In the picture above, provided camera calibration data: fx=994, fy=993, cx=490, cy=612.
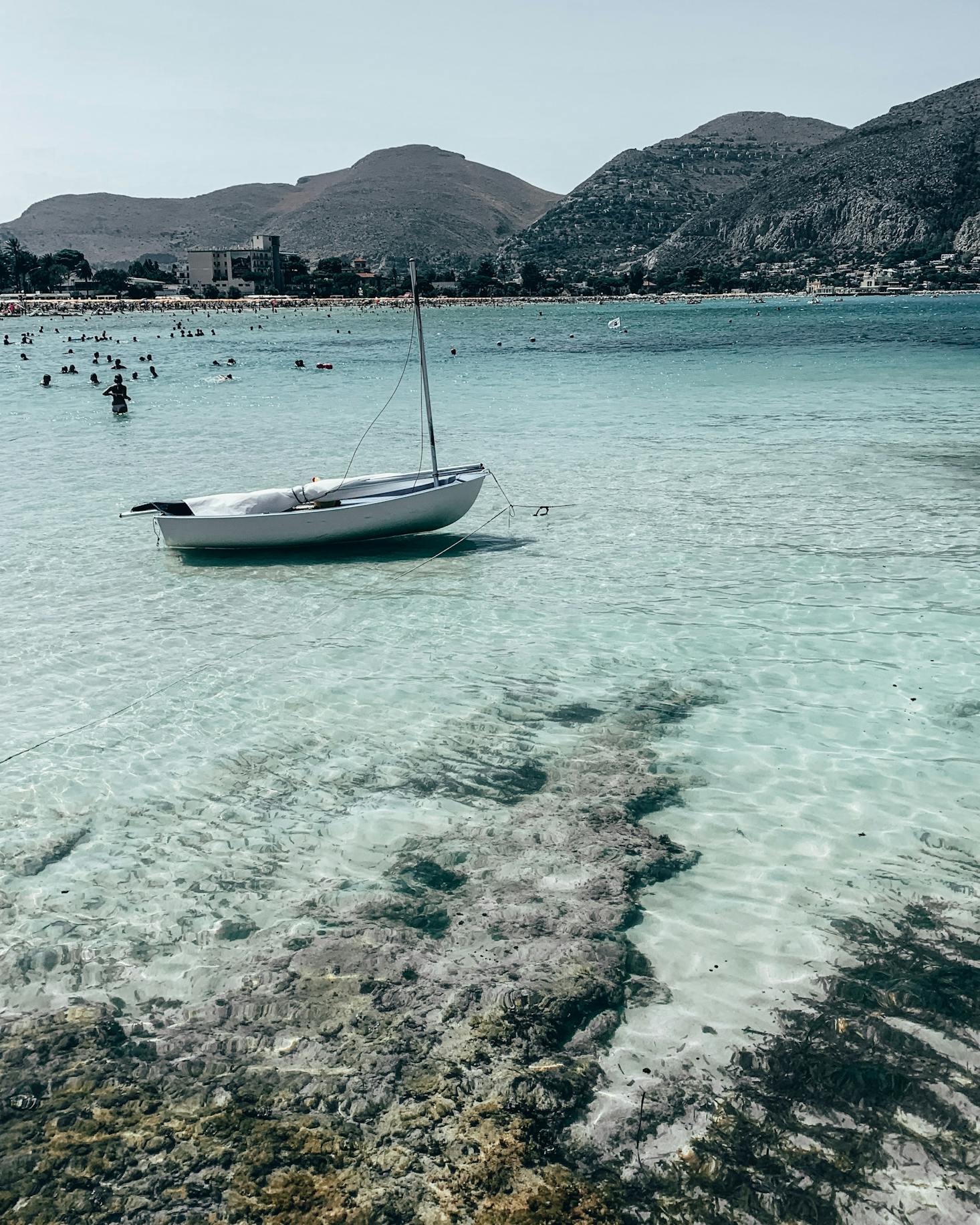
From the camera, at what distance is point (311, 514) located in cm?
1950

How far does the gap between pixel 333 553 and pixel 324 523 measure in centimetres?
94

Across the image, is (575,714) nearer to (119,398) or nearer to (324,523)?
(324,523)

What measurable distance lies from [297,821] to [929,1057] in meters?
6.06

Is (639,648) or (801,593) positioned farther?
(801,593)

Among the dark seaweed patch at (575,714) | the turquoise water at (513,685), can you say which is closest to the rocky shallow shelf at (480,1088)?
Result: the turquoise water at (513,685)

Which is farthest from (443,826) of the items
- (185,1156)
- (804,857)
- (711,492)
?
(711,492)

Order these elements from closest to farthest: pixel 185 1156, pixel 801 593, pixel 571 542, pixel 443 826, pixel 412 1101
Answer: pixel 185 1156
pixel 412 1101
pixel 443 826
pixel 801 593
pixel 571 542

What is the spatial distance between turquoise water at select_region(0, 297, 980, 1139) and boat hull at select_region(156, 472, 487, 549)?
1.70ft

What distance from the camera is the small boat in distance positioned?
19.6 m

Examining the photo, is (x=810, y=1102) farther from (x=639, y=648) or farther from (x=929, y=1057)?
(x=639, y=648)

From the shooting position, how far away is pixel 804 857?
9250 mm

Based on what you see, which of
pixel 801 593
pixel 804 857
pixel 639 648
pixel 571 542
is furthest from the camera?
pixel 571 542

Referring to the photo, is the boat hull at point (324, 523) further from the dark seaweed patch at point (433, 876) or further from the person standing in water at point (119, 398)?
the person standing in water at point (119, 398)

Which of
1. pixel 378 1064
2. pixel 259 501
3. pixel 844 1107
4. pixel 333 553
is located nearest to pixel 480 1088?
pixel 378 1064
